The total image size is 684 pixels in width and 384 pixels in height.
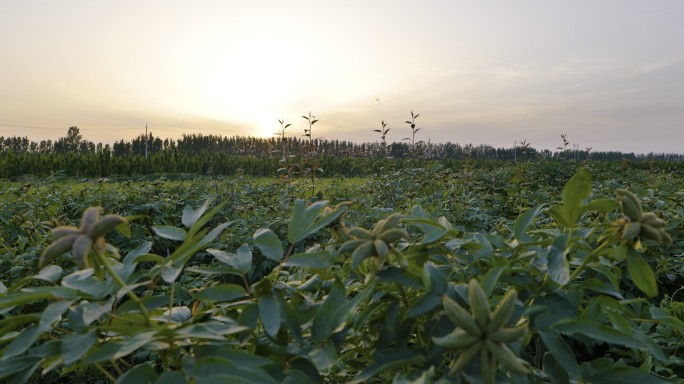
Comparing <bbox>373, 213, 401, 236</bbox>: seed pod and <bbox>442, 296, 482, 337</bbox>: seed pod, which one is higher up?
<bbox>373, 213, 401, 236</bbox>: seed pod

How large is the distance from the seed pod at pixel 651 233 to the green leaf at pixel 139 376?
753 mm

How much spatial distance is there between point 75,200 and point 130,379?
6.22 metres

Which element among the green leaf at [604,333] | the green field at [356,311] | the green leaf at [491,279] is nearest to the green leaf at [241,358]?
the green field at [356,311]

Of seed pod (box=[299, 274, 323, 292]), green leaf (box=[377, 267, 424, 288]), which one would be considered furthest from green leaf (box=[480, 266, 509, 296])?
seed pod (box=[299, 274, 323, 292])

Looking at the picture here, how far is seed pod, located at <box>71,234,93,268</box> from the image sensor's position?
65 centimetres

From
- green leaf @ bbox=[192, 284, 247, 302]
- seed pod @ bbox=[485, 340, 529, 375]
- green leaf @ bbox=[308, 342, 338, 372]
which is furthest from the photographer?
green leaf @ bbox=[192, 284, 247, 302]

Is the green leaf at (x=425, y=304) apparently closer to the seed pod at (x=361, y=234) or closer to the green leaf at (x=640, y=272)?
the seed pod at (x=361, y=234)

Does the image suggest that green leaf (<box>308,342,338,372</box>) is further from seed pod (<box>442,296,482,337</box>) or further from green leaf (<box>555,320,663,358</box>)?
green leaf (<box>555,320,663,358</box>)

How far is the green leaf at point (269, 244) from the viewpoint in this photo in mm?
873

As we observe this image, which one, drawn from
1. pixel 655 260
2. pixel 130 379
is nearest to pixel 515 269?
pixel 130 379

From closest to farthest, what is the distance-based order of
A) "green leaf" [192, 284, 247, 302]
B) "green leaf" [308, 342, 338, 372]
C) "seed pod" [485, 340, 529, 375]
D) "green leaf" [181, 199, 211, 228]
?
"seed pod" [485, 340, 529, 375] < "green leaf" [308, 342, 338, 372] < "green leaf" [192, 284, 247, 302] < "green leaf" [181, 199, 211, 228]

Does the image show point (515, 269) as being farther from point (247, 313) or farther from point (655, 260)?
point (655, 260)

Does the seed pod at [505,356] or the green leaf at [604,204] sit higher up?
the green leaf at [604,204]

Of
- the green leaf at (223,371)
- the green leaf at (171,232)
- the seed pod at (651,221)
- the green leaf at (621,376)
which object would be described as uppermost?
the seed pod at (651,221)
